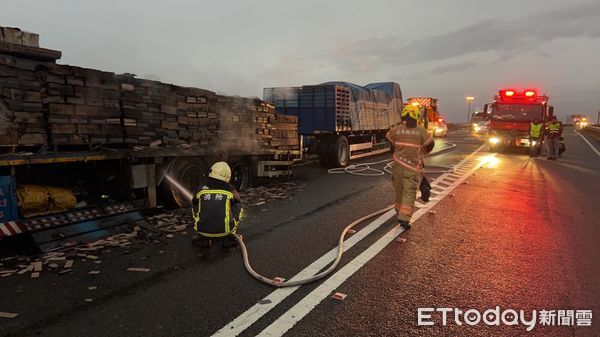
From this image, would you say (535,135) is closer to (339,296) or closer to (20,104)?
(339,296)

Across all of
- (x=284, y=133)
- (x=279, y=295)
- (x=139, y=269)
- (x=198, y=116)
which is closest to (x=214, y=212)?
(x=139, y=269)

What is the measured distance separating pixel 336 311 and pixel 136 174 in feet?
14.5

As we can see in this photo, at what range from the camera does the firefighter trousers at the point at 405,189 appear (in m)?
5.93

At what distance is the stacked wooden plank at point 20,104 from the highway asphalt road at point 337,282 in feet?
6.17

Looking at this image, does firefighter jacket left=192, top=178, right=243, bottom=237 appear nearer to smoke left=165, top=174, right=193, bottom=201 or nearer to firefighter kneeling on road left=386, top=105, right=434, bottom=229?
smoke left=165, top=174, right=193, bottom=201

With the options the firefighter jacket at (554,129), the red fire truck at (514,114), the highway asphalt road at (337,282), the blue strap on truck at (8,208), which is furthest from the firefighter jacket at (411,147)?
the red fire truck at (514,114)

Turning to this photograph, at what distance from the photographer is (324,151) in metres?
13.4

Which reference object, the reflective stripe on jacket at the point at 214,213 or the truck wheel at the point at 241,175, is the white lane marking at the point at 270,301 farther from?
the truck wheel at the point at 241,175

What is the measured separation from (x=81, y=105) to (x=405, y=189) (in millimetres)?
4967

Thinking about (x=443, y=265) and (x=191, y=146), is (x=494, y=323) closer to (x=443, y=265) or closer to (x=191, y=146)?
(x=443, y=265)

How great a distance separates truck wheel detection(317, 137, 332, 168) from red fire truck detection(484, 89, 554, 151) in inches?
405

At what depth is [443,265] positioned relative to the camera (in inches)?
178

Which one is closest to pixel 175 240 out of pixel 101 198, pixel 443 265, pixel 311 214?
pixel 101 198

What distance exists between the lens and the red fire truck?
18.5 meters
